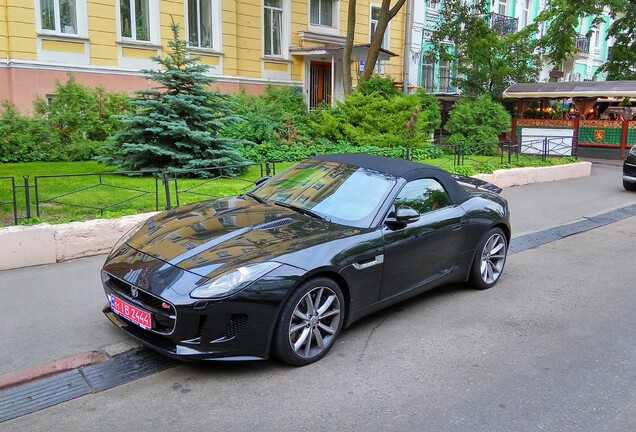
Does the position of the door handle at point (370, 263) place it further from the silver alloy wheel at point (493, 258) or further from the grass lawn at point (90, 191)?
the grass lawn at point (90, 191)

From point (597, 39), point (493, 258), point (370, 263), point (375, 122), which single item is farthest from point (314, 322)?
point (597, 39)

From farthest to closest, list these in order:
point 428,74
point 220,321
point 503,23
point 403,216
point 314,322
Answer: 1. point 503,23
2. point 428,74
3. point 403,216
4. point 314,322
5. point 220,321

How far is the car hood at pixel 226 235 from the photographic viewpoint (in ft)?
13.7

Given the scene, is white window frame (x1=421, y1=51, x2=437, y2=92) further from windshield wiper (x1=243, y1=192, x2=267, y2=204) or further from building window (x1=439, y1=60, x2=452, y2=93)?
windshield wiper (x1=243, y1=192, x2=267, y2=204)

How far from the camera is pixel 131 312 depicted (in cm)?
421

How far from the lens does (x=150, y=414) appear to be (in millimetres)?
3672

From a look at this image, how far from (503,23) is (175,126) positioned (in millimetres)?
26252

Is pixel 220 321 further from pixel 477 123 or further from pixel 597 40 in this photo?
pixel 597 40

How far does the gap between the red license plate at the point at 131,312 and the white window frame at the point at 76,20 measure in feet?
45.6

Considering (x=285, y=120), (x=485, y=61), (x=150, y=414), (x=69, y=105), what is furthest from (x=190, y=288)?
(x=485, y=61)

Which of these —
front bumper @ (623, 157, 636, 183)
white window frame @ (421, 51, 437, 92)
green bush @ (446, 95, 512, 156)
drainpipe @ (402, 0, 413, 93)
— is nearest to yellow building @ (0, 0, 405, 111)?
drainpipe @ (402, 0, 413, 93)

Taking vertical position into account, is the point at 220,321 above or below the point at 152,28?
below

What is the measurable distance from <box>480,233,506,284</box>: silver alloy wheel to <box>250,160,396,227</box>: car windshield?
1.71m

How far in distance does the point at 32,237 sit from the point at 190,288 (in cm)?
354
